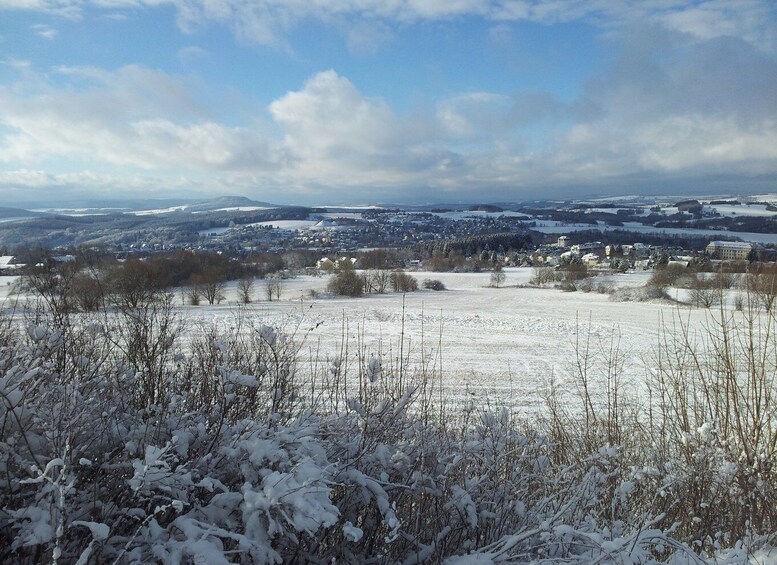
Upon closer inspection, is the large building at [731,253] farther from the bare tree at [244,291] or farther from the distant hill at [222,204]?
the distant hill at [222,204]

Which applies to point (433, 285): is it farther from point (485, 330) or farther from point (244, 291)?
point (485, 330)

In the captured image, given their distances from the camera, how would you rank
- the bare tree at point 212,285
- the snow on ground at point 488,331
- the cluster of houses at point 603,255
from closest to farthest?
the snow on ground at point 488,331 → the bare tree at point 212,285 → the cluster of houses at point 603,255

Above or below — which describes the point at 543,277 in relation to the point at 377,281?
below

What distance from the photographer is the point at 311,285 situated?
1922 inches

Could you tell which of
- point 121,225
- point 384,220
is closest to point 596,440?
point 121,225

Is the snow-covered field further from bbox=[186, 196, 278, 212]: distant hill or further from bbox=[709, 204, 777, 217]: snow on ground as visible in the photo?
bbox=[186, 196, 278, 212]: distant hill

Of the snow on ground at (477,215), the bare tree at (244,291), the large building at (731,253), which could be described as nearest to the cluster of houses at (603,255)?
the bare tree at (244,291)

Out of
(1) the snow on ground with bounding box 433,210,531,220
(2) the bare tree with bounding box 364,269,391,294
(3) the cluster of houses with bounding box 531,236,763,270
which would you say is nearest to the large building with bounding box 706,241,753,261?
(2) the bare tree with bounding box 364,269,391,294

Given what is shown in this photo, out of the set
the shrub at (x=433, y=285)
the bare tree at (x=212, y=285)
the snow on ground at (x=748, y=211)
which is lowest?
the shrub at (x=433, y=285)

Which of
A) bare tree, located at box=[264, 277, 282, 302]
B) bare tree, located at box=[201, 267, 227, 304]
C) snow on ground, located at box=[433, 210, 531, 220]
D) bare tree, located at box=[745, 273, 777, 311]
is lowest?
bare tree, located at box=[264, 277, 282, 302]

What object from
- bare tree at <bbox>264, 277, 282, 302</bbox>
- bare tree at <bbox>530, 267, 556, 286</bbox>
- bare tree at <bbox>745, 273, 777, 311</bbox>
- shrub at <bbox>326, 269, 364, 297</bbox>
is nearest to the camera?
bare tree at <bbox>745, 273, 777, 311</bbox>

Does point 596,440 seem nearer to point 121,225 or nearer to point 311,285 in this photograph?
point 311,285

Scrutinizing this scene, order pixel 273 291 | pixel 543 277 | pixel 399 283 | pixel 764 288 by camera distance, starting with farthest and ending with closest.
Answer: pixel 543 277 → pixel 399 283 → pixel 273 291 → pixel 764 288

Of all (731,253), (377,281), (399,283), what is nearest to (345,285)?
(377,281)
